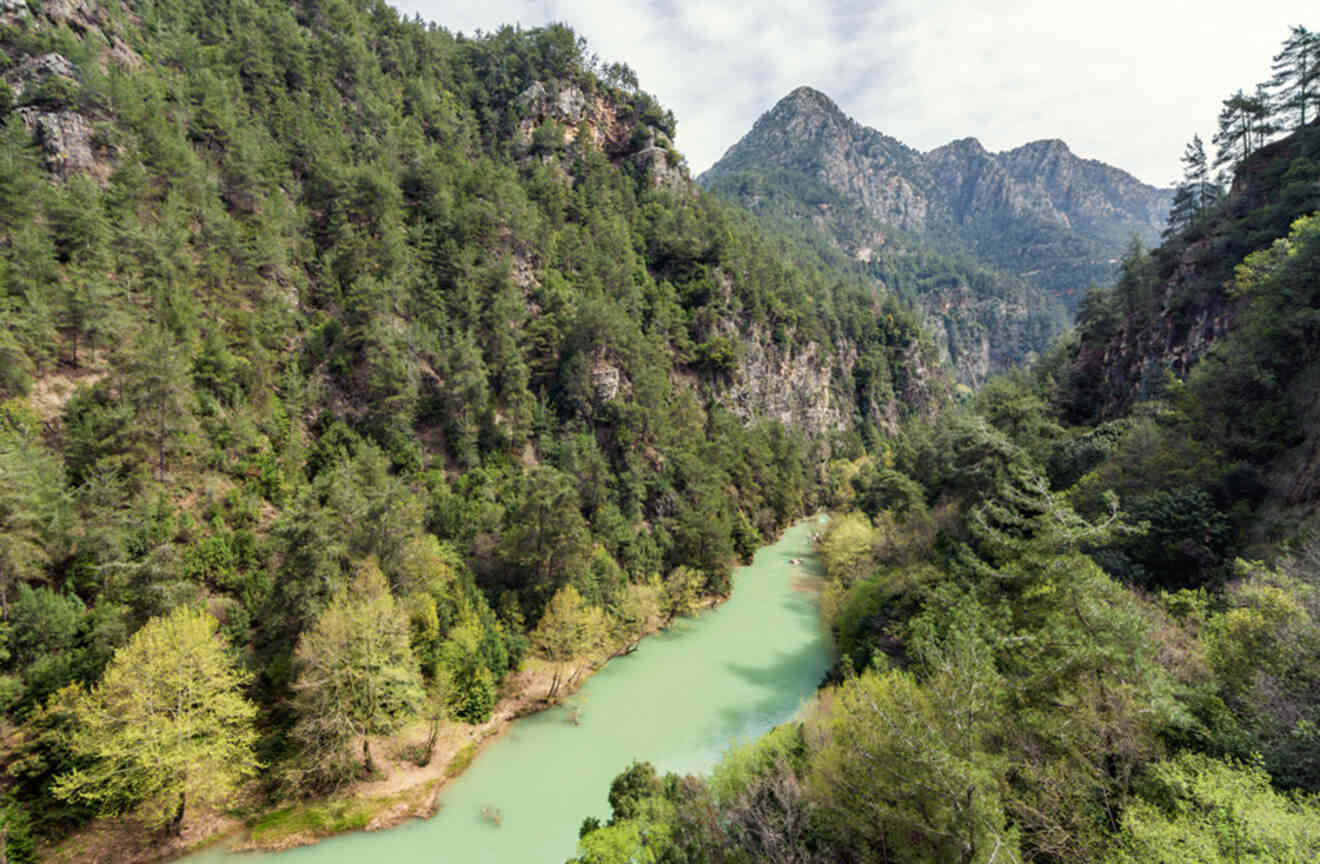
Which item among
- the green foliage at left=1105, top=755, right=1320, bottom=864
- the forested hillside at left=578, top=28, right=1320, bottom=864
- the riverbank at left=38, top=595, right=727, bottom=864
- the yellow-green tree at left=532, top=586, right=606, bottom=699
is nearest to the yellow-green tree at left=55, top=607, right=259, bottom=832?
the riverbank at left=38, top=595, right=727, bottom=864

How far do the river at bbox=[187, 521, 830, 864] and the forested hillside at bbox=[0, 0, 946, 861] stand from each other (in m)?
3.23

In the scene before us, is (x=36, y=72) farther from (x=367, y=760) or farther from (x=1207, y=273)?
(x=1207, y=273)

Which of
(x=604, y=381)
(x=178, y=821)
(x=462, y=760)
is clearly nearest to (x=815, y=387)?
(x=604, y=381)

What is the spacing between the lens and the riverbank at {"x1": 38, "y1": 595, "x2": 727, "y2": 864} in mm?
19484

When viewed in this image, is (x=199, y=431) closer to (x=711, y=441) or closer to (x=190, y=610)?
(x=190, y=610)

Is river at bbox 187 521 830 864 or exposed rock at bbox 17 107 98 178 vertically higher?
exposed rock at bbox 17 107 98 178

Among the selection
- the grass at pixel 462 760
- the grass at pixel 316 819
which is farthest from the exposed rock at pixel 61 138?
the grass at pixel 462 760

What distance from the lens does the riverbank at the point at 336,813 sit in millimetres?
19484

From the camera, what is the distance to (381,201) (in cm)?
4722

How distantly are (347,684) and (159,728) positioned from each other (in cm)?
640

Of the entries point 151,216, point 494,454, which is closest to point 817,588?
point 494,454

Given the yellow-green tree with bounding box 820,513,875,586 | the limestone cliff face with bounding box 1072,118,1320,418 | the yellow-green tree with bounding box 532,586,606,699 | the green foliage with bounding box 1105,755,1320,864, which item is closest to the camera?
the green foliage with bounding box 1105,755,1320,864

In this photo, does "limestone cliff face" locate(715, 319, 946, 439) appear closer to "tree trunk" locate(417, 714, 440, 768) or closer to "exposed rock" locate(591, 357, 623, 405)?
"exposed rock" locate(591, 357, 623, 405)

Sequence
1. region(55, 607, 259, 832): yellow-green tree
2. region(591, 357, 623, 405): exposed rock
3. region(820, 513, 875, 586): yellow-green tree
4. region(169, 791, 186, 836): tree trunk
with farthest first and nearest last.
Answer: region(591, 357, 623, 405): exposed rock < region(820, 513, 875, 586): yellow-green tree < region(169, 791, 186, 836): tree trunk < region(55, 607, 259, 832): yellow-green tree
